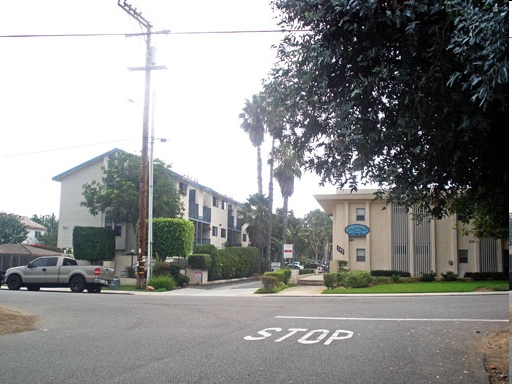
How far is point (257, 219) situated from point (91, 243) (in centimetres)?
1908

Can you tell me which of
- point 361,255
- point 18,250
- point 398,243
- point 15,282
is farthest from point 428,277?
point 18,250

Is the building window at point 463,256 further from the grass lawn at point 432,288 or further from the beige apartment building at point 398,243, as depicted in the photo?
the grass lawn at point 432,288

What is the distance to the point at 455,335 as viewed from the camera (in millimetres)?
11922

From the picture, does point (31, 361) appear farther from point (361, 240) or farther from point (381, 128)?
point (361, 240)

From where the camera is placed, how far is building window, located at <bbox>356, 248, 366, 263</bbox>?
3453cm

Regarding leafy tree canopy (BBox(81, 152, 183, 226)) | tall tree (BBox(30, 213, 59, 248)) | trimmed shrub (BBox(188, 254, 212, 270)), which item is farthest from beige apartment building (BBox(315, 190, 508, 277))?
tall tree (BBox(30, 213, 59, 248))

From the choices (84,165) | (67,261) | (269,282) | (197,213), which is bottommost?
(269,282)

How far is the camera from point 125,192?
37469 mm

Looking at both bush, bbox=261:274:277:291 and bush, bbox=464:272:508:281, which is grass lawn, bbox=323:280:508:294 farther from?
bush, bbox=261:274:277:291

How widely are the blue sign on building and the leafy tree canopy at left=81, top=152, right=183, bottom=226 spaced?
42.4 ft

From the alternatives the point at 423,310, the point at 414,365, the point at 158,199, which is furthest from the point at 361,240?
the point at 414,365

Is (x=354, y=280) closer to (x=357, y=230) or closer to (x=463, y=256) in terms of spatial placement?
(x=357, y=230)

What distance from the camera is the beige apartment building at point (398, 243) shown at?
3161 cm

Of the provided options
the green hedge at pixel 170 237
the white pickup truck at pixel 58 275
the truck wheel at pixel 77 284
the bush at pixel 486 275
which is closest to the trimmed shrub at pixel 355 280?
the bush at pixel 486 275
